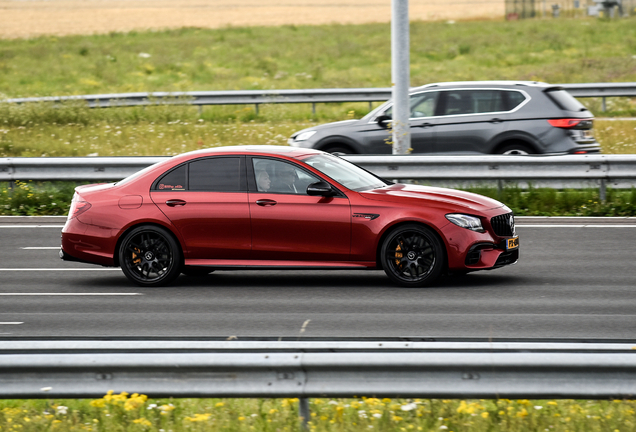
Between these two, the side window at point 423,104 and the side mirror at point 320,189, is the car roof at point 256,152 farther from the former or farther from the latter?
the side window at point 423,104

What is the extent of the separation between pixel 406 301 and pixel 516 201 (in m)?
5.87

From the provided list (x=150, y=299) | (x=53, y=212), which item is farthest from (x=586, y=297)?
(x=53, y=212)

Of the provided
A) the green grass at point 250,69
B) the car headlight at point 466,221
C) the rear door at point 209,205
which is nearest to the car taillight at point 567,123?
the green grass at point 250,69

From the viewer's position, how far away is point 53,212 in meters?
14.5

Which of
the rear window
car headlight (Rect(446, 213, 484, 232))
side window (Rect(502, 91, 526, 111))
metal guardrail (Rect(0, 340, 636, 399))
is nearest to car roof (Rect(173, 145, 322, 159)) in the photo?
car headlight (Rect(446, 213, 484, 232))

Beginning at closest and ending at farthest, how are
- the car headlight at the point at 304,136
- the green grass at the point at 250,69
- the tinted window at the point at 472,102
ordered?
1. the tinted window at the point at 472,102
2. the car headlight at the point at 304,136
3. the green grass at the point at 250,69

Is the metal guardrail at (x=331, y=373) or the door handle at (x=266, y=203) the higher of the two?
the door handle at (x=266, y=203)

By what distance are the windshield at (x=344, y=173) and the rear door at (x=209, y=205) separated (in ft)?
2.65

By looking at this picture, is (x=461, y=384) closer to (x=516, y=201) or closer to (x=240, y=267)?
(x=240, y=267)

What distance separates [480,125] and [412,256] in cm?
597

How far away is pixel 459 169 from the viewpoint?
13.7 m

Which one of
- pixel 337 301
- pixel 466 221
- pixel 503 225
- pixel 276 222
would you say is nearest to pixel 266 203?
pixel 276 222

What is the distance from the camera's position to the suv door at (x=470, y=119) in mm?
14280

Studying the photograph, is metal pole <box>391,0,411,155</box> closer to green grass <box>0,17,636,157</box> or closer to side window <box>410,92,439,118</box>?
side window <box>410,92,439,118</box>
